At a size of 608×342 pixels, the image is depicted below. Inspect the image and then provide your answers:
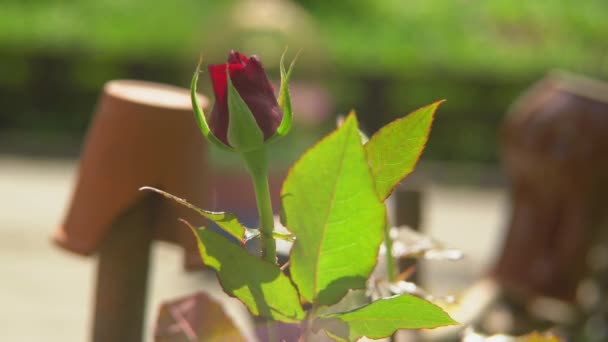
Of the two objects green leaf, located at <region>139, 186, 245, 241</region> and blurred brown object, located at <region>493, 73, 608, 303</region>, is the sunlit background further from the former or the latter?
green leaf, located at <region>139, 186, 245, 241</region>

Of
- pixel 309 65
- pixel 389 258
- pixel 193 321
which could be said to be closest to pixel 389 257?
pixel 389 258

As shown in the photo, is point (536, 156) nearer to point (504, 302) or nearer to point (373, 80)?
point (504, 302)

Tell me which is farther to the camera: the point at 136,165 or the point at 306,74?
the point at 306,74

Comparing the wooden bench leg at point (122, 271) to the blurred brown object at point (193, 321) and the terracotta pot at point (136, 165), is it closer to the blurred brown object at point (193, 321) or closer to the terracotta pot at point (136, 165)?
the terracotta pot at point (136, 165)

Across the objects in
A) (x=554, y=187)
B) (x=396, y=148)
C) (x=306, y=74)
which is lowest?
(x=306, y=74)

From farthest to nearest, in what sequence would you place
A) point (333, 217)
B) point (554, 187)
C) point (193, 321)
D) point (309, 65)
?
point (309, 65)
point (554, 187)
point (193, 321)
point (333, 217)

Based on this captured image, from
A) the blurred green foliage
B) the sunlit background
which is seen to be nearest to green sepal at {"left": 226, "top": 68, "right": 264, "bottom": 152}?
the sunlit background

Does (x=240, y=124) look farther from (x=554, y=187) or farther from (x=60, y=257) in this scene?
(x=60, y=257)

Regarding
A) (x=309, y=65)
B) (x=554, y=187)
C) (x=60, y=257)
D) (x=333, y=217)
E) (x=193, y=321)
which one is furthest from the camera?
(x=309, y=65)

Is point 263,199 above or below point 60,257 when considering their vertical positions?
above
